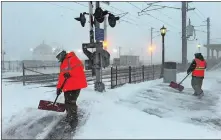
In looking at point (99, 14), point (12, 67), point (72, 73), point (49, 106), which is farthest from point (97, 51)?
point (12, 67)

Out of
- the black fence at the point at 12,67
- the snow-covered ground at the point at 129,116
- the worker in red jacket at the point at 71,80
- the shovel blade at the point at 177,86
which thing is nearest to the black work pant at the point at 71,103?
the worker in red jacket at the point at 71,80

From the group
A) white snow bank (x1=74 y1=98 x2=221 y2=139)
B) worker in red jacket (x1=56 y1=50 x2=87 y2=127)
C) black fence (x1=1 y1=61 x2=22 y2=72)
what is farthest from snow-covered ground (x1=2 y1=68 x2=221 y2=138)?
black fence (x1=1 y1=61 x2=22 y2=72)

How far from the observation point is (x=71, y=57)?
645 cm

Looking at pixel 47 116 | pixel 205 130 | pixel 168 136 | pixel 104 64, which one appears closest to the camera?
pixel 168 136

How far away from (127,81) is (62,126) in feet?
25.9

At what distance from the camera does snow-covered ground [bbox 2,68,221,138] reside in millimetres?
5770

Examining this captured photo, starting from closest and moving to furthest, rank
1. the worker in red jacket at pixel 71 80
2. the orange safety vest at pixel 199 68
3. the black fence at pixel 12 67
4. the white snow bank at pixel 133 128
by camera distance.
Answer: the white snow bank at pixel 133 128 → the worker in red jacket at pixel 71 80 → the orange safety vest at pixel 199 68 → the black fence at pixel 12 67

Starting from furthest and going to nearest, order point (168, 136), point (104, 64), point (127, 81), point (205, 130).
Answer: point (127, 81) < point (104, 64) < point (205, 130) < point (168, 136)

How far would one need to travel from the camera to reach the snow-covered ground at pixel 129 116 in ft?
18.9

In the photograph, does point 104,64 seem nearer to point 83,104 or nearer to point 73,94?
point 83,104

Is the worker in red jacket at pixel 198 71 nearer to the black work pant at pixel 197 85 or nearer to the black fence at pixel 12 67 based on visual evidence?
the black work pant at pixel 197 85

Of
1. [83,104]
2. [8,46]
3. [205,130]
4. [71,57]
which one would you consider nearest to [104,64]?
[83,104]

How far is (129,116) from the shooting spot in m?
6.96

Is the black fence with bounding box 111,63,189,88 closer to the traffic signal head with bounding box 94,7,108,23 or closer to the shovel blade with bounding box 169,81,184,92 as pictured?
the shovel blade with bounding box 169,81,184,92
